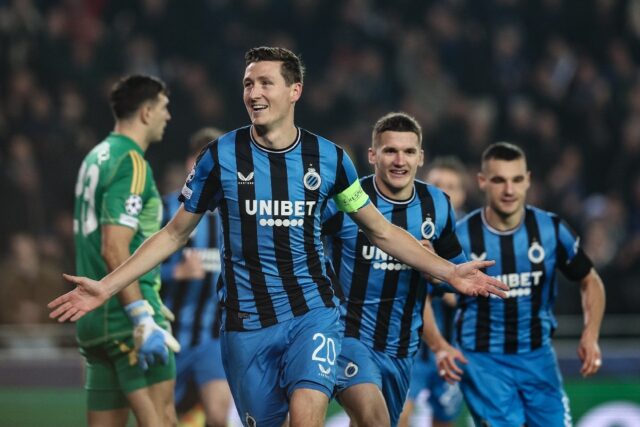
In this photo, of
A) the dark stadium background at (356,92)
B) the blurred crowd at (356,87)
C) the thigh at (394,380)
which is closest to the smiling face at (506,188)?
the thigh at (394,380)

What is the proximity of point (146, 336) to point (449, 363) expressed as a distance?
169cm

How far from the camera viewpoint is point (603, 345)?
31.7ft

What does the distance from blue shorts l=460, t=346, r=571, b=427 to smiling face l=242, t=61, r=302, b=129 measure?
2.15 metres

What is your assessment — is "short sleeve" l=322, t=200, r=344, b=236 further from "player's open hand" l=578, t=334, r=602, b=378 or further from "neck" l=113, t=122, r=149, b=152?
"player's open hand" l=578, t=334, r=602, b=378

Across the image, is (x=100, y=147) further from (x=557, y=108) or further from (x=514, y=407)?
(x=557, y=108)

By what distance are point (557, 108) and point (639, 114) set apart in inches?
36.3

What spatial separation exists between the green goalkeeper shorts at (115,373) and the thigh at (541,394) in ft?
6.60

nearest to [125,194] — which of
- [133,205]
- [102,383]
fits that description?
[133,205]

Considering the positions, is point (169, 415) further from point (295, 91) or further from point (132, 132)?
point (295, 91)

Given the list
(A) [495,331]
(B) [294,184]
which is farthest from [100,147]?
(A) [495,331]

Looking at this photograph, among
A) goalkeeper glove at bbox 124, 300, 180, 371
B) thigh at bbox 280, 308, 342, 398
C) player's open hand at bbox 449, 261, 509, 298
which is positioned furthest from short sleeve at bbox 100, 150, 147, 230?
player's open hand at bbox 449, 261, 509, 298

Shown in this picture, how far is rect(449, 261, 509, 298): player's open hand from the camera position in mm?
4734

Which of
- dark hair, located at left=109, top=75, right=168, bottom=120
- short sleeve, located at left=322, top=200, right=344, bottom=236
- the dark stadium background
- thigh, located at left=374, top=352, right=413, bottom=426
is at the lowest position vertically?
thigh, located at left=374, top=352, right=413, bottom=426

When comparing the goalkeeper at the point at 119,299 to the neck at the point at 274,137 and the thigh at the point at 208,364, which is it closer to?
the neck at the point at 274,137
